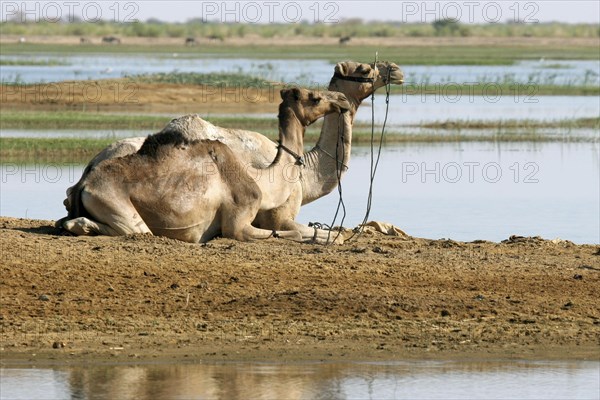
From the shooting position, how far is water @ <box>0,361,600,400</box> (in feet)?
26.3

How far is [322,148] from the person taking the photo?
13227mm

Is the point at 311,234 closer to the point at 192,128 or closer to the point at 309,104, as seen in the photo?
the point at 309,104

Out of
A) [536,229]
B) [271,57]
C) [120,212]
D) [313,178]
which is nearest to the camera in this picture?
[120,212]

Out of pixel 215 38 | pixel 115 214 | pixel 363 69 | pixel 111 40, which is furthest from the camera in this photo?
pixel 215 38

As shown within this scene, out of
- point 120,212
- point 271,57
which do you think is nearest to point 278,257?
point 120,212

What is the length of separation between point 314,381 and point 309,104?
4.80 meters

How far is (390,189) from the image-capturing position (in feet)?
66.0

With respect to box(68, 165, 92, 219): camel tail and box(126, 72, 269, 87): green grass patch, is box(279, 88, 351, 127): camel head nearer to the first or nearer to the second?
box(68, 165, 92, 219): camel tail

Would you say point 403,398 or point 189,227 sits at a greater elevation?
point 189,227

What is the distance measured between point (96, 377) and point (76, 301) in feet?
5.43

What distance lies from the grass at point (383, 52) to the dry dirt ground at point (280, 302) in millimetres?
57310

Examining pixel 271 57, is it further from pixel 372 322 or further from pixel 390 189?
pixel 372 322

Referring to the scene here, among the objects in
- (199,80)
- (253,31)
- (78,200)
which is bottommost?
(78,200)

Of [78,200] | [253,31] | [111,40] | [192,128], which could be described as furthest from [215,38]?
[78,200]
